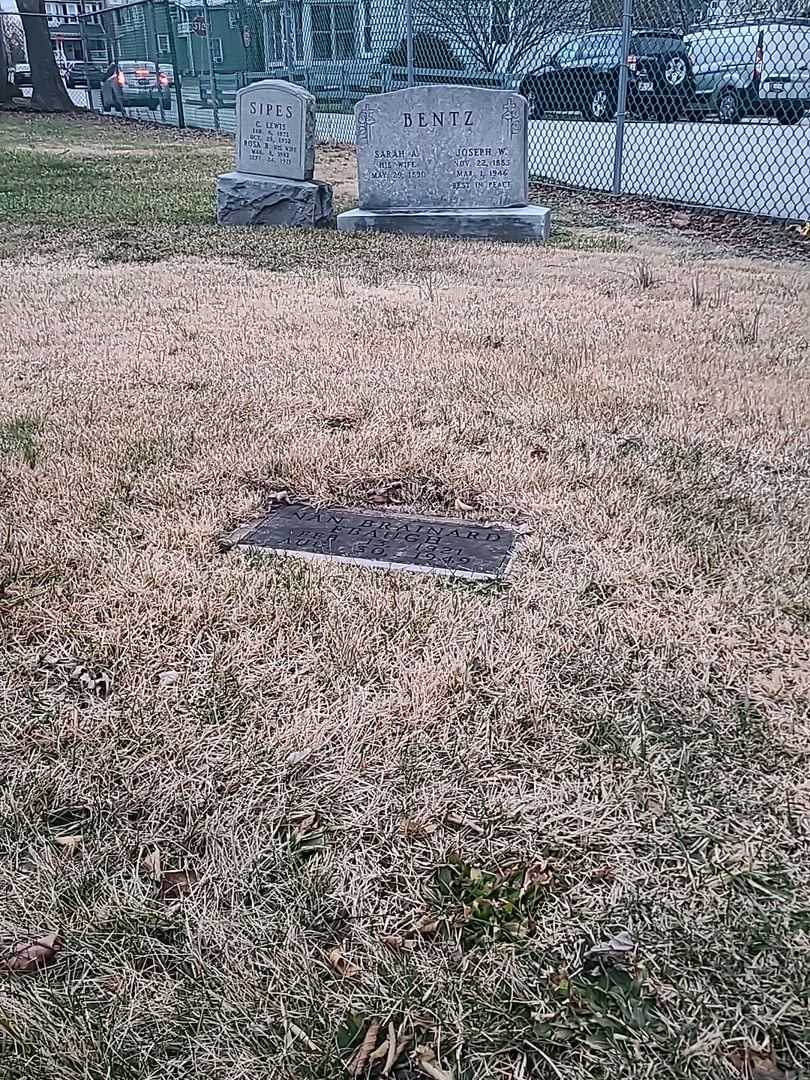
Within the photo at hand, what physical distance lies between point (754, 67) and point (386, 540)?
974 cm

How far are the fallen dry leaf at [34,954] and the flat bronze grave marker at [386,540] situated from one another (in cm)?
113

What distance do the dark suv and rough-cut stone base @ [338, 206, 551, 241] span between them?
12.3ft

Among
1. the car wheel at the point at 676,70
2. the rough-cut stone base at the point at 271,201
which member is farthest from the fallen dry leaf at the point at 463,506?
the car wheel at the point at 676,70

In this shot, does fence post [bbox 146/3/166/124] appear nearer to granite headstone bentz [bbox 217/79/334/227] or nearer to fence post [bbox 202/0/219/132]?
fence post [bbox 202/0/219/132]

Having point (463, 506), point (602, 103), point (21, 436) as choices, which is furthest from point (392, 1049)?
point (602, 103)

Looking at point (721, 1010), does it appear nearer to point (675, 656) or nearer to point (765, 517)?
point (675, 656)

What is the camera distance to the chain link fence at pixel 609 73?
8719 mm

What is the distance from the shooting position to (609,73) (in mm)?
10828

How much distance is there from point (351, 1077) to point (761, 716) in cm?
101

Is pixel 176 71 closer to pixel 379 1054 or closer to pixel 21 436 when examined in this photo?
pixel 21 436

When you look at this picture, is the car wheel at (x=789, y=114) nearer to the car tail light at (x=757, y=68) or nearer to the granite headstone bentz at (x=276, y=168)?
the car tail light at (x=757, y=68)

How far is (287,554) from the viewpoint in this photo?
86.8 inches

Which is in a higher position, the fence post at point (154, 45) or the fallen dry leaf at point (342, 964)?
the fence post at point (154, 45)

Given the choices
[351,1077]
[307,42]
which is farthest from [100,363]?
[307,42]
